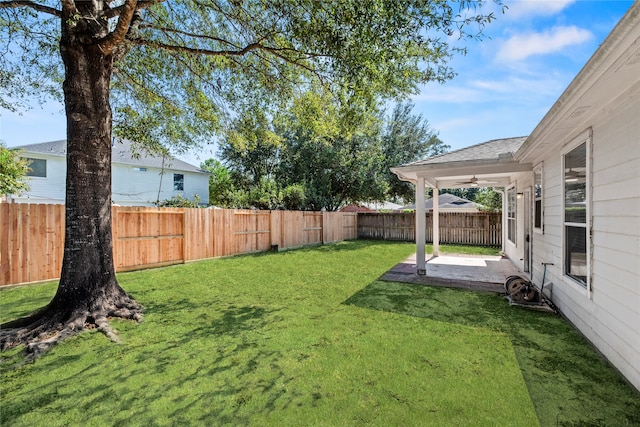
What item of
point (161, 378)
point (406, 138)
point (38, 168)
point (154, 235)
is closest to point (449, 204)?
point (406, 138)

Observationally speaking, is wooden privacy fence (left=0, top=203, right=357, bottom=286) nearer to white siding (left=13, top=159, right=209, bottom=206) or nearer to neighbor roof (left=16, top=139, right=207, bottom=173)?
neighbor roof (left=16, top=139, right=207, bottom=173)

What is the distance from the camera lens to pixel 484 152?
637 centimetres

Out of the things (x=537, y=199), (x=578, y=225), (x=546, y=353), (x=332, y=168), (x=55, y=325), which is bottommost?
(x=546, y=353)

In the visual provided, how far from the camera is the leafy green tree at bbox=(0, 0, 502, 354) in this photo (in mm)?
3596

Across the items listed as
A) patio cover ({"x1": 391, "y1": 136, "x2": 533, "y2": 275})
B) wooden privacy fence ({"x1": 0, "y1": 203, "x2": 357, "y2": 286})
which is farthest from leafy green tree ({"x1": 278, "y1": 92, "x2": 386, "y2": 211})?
patio cover ({"x1": 391, "y1": 136, "x2": 533, "y2": 275})

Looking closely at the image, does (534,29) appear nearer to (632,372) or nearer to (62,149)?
(632,372)

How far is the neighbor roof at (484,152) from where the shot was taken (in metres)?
5.92

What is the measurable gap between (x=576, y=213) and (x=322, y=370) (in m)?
3.59

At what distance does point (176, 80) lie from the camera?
6617mm

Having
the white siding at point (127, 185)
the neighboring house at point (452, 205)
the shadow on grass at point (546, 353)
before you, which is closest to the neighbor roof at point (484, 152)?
the shadow on grass at point (546, 353)

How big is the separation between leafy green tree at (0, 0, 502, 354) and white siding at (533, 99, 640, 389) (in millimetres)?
1905

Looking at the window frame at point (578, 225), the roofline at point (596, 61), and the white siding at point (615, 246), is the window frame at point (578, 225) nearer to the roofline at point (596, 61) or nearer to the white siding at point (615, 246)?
the white siding at point (615, 246)

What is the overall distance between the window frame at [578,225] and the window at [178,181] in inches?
748

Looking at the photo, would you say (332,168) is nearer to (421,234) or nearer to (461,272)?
(421,234)
